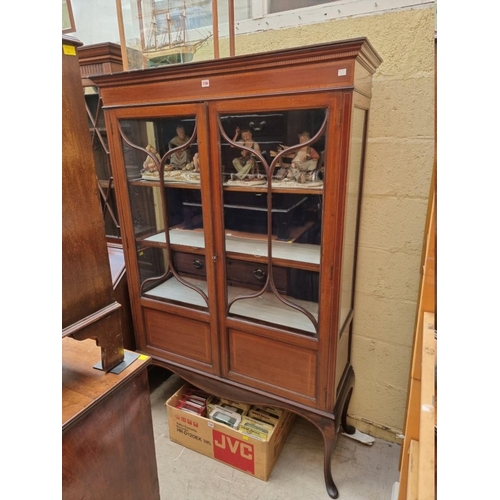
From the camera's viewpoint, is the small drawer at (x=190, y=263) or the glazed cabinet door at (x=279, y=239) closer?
the glazed cabinet door at (x=279, y=239)

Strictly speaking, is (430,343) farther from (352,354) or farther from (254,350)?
(352,354)

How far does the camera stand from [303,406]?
1.55 m

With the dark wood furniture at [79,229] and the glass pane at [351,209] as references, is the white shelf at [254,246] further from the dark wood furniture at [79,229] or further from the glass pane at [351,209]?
the dark wood furniture at [79,229]

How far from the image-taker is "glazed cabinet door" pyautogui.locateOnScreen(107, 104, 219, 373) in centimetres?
154

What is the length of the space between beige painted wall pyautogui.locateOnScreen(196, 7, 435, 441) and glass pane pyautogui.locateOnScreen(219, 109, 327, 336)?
0.37m

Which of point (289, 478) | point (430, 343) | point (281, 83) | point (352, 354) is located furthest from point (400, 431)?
point (281, 83)

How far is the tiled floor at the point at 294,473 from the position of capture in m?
1.60

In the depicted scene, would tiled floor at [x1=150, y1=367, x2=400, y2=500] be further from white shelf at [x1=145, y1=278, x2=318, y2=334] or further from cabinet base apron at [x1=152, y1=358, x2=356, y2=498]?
white shelf at [x1=145, y1=278, x2=318, y2=334]

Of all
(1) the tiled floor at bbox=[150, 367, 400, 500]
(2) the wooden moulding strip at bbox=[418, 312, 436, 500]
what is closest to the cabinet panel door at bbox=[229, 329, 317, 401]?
(1) the tiled floor at bbox=[150, 367, 400, 500]

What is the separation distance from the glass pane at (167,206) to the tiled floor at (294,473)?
2.65ft

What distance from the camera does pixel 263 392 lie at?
1.63 metres

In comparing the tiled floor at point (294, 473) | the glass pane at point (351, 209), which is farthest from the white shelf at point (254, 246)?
the tiled floor at point (294, 473)

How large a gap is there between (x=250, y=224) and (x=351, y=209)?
0.44 m
